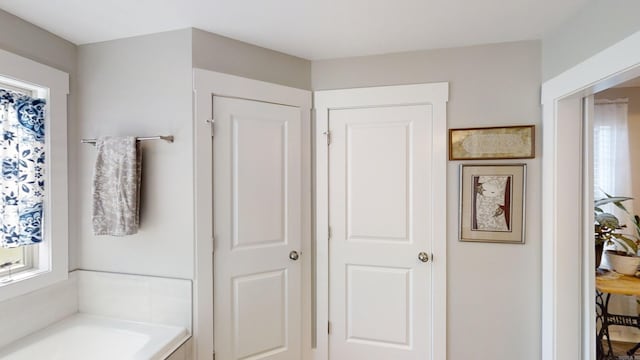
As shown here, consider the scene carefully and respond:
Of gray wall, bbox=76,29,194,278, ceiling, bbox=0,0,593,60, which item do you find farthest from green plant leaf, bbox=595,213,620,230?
gray wall, bbox=76,29,194,278

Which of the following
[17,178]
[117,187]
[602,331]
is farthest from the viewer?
[602,331]

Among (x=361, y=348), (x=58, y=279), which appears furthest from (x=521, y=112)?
(x=58, y=279)

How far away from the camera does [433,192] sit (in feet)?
6.16

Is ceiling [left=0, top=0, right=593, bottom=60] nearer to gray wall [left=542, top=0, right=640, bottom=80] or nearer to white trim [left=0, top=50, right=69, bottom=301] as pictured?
gray wall [left=542, top=0, right=640, bottom=80]

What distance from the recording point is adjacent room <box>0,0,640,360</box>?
1509mm

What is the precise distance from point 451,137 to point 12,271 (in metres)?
2.71

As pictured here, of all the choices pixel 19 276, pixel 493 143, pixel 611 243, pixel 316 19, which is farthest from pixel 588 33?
pixel 19 276

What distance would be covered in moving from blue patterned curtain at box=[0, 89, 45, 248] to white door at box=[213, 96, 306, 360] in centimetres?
99

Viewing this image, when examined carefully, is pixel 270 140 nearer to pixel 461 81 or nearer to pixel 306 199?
pixel 306 199

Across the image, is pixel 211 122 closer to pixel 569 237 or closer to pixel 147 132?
pixel 147 132

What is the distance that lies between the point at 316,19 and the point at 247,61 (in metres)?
0.54

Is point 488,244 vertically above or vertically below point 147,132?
below

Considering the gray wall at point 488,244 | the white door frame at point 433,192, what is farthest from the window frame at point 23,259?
the gray wall at point 488,244

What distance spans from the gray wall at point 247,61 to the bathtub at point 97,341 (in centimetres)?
157
